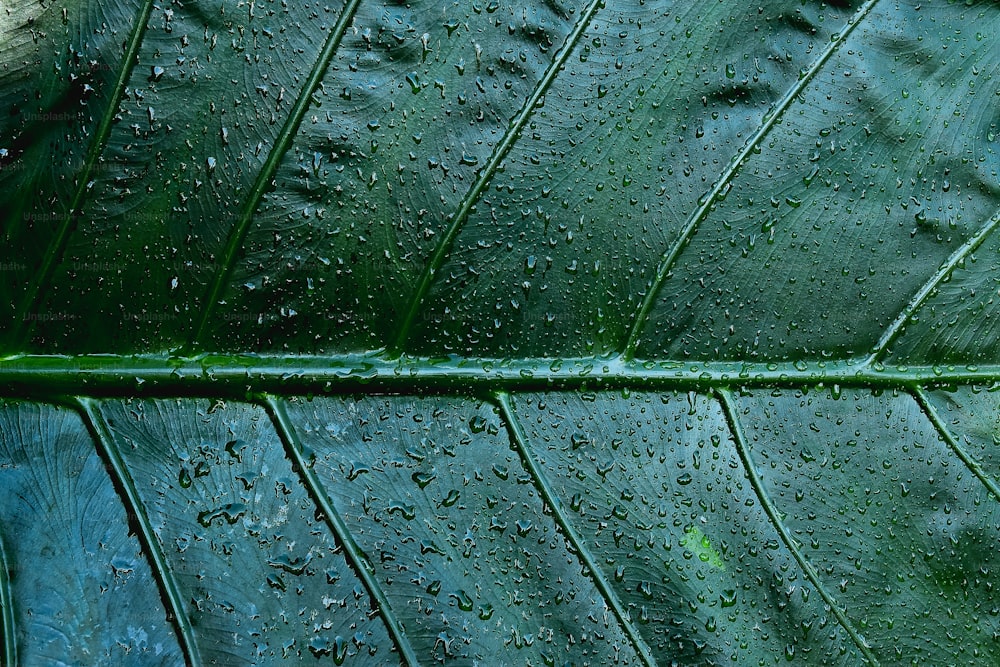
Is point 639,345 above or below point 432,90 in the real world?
below

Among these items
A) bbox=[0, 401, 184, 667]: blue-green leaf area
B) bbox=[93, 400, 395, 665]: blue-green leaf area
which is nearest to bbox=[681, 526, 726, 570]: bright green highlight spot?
A: bbox=[93, 400, 395, 665]: blue-green leaf area

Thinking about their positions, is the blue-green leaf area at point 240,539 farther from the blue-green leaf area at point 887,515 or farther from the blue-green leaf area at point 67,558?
the blue-green leaf area at point 887,515

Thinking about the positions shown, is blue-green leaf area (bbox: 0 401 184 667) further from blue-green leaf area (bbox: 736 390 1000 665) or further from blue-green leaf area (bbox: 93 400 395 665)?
blue-green leaf area (bbox: 736 390 1000 665)

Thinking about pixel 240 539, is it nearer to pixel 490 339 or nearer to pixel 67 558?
pixel 67 558

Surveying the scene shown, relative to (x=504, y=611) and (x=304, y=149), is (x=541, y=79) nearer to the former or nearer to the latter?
(x=304, y=149)

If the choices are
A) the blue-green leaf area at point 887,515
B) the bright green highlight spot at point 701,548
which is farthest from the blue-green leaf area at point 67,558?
the blue-green leaf area at point 887,515

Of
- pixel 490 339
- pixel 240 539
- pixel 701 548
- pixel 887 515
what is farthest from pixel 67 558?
pixel 887 515

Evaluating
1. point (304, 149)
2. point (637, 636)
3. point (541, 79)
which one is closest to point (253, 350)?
point (304, 149)

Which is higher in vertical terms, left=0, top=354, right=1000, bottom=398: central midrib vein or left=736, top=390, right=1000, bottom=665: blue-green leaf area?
left=0, top=354, right=1000, bottom=398: central midrib vein
